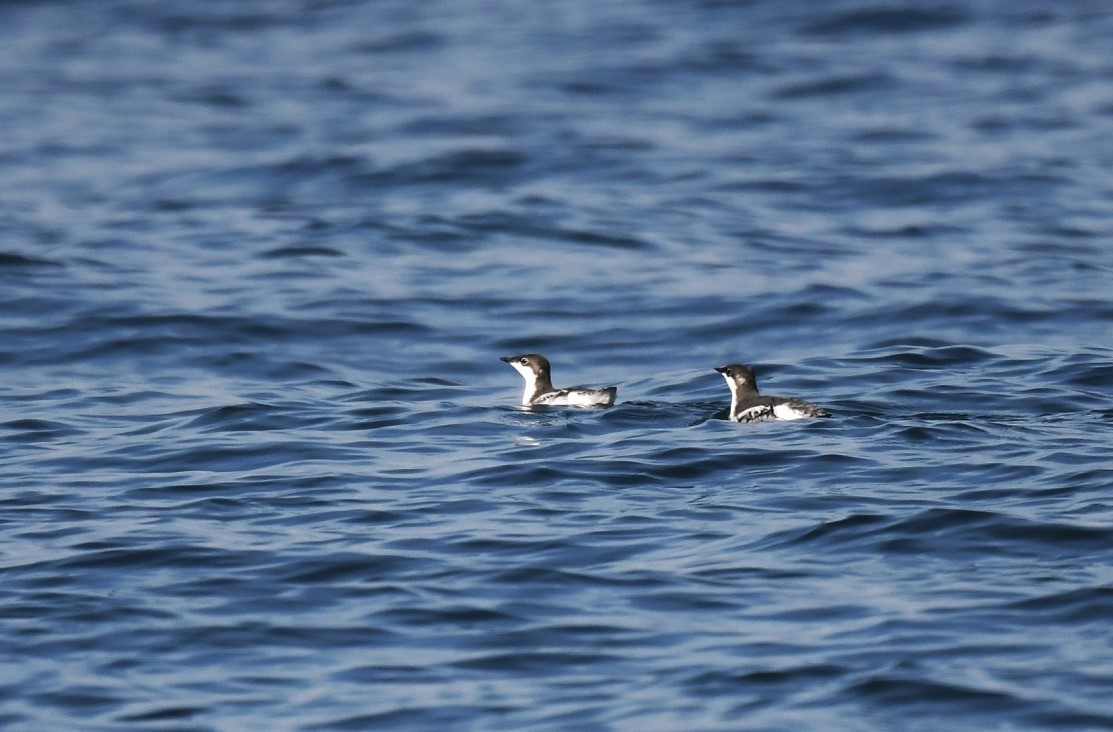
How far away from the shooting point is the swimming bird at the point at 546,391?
15.0 meters

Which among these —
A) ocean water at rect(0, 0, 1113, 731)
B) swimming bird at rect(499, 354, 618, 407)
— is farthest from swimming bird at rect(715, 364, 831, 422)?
swimming bird at rect(499, 354, 618, 407)

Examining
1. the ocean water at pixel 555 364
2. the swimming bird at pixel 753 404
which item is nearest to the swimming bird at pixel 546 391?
the ocean water at pixel 555 364

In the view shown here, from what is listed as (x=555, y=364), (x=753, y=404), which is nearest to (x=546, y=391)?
(x=753, y=404)

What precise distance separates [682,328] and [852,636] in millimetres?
10040

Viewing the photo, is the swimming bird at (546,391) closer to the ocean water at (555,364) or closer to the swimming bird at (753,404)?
the ocean water at (555,364)

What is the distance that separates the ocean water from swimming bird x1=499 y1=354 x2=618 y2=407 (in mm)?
238

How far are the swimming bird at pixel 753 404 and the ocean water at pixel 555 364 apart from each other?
15 cm

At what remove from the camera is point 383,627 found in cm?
969

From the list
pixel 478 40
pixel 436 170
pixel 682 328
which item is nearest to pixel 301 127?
pixel 436 170

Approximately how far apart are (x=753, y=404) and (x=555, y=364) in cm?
412

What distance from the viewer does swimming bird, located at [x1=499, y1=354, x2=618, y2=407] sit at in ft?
49.4

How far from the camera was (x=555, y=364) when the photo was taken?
18.3 metres

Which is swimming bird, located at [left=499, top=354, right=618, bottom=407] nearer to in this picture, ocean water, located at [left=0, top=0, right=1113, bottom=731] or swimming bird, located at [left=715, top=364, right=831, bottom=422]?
ocean water, located at [left=0, top=0, right=1113, bottom=731]

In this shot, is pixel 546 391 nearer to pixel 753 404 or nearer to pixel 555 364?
pixel 753 404
